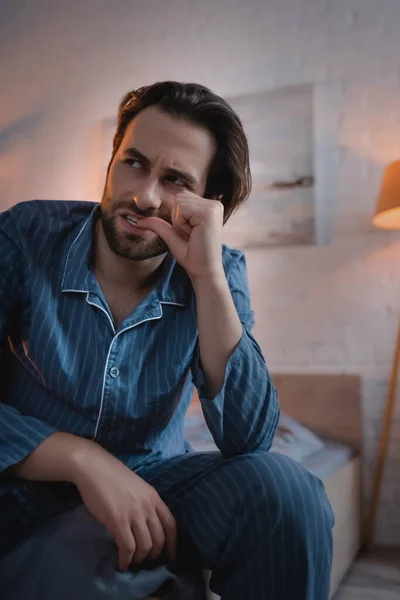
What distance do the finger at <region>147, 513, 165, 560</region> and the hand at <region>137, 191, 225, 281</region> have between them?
374 millimetres

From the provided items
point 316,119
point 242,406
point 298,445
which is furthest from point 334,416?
point 242,406

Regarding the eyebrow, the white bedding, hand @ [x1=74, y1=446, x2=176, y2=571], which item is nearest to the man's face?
the eyebrow

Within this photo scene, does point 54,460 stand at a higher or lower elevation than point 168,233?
lower

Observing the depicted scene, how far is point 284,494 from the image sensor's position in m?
0.80

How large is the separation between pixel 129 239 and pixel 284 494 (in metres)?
0.52

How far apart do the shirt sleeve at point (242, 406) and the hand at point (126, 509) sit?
0.46ft

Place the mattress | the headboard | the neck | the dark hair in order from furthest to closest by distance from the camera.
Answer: the headboard, the mattress, the dark hair, the neck

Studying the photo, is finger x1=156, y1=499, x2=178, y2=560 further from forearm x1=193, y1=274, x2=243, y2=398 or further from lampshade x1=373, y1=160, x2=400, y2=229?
lampshade x1=373, y1=160, x2=400, y2=229

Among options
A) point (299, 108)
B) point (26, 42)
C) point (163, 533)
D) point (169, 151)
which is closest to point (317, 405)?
point (299, 108)

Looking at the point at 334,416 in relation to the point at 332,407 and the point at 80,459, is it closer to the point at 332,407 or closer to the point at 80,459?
the point at 332,407

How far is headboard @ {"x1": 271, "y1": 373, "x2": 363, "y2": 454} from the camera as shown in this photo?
2508 millimetres

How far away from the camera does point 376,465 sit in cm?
250

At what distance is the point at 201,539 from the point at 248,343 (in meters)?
0.30

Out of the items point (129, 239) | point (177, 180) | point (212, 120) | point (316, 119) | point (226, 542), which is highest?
point (316, 119)
